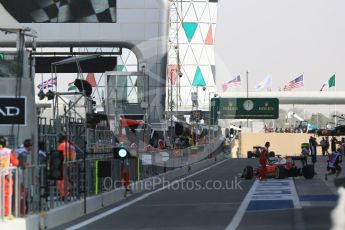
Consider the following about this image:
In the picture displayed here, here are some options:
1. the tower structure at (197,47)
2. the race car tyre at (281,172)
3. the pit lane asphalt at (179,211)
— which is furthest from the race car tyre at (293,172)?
the tower structure at (197,47)

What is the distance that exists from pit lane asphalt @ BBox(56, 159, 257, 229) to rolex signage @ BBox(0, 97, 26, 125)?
2.75m

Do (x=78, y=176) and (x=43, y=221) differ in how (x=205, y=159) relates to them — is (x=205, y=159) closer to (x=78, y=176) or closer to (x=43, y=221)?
(x=78, y=176)

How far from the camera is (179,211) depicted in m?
22.1

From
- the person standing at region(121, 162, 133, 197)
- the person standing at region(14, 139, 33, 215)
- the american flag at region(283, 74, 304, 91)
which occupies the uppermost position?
the american flag at region(283, 74, 304, 91)

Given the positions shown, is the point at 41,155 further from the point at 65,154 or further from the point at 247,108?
the point at 247,108

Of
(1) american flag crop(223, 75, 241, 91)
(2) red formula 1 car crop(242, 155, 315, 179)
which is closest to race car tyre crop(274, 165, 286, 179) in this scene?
(2) red formula 1 car crop(242, 155, 315, 179)

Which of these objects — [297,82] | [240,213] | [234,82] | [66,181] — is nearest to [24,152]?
[66,181]

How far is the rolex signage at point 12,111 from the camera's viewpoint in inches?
792

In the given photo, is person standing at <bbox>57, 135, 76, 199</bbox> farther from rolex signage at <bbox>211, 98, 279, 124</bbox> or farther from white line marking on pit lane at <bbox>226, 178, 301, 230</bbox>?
rolex signage at <bbox>211, 98, 279, 124</bbox>

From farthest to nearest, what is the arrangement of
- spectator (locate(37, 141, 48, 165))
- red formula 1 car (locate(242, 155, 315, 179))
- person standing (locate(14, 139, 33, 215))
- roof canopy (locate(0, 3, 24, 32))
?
red formula 1 car (locate(242, 155, 315, 179)) < roof canopy (locate(0, 3, 24, 32)) < spectator (locate(37, 141, 48, 165)) < person standing (locate(14, 139, 33, 215))

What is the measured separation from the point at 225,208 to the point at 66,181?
4732 mm

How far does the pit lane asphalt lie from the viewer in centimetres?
1856

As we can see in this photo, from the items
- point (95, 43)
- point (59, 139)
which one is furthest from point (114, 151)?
point (95, 43)

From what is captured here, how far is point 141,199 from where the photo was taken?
87.7 feet
